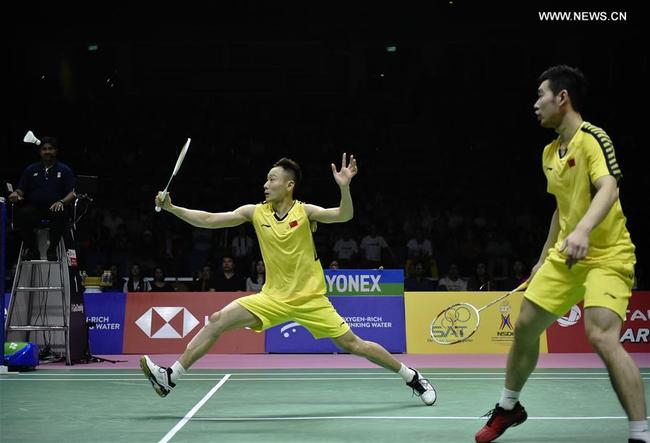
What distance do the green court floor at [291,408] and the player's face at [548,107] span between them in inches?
76.7

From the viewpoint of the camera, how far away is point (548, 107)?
16.9 feet

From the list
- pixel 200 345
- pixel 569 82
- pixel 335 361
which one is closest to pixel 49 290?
pixel 335 361

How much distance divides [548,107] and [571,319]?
8.56 m

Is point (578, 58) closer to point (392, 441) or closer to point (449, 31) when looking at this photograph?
point (449, 31)

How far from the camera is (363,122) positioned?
2142 centimetres

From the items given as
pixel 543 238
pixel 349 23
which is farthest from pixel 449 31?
pixel 543 238

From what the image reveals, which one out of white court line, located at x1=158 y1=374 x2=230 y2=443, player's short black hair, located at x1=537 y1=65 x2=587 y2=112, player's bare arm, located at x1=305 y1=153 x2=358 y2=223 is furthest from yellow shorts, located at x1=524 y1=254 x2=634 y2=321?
white court line, located at x1=158 y1=374 x2=230 y2=443

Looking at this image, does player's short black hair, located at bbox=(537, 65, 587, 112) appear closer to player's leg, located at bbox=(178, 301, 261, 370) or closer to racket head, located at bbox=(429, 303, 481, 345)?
player's leg, located at bbox=(178, 301, 261, 370)

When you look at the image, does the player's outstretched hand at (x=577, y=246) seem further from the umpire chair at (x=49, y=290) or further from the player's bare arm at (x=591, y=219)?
the umpire chair at (x=49, y=290)

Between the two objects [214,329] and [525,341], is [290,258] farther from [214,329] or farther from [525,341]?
[525,341]

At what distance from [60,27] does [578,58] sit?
11.9 m

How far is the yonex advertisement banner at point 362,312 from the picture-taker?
42.5 feet

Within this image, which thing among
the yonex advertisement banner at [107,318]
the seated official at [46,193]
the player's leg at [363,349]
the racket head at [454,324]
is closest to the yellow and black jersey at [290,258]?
the player's leg at [363,349]

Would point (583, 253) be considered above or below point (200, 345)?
above
